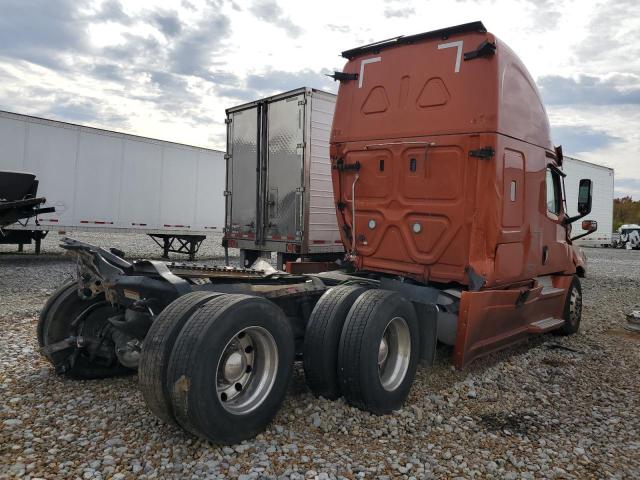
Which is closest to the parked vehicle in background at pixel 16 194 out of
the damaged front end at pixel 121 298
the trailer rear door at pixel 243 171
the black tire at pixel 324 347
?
the trailer rear door at pixel 243 171

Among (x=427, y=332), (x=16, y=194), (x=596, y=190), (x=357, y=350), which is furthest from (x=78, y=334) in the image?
(x=596, y=190)

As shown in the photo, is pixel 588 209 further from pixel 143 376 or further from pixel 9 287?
pixel 9 287

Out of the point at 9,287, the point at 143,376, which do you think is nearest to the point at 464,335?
the point at 143,376

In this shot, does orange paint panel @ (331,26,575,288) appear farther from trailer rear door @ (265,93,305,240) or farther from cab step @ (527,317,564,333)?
trailer rear door @ (265,93,305,240)

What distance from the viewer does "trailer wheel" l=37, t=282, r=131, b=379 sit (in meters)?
4.58

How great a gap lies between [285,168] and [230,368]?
6.05 m

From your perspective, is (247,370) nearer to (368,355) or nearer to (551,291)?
(368,355)

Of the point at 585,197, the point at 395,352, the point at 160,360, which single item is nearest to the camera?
the point at 160,360

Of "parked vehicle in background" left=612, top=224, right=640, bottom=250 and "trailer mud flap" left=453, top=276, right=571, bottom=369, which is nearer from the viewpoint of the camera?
"trailer mud flap" left=453, top=276, right=571, bottom=369

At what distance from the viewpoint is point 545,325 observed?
654 centimetres

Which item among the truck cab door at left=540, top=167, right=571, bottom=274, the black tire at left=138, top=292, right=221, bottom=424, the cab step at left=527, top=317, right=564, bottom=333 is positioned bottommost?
the cab step at left=527, top=317, right=564, bottom=333

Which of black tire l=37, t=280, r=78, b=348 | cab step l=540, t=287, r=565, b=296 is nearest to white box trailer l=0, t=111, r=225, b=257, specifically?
black tire l=37, t=280, r=78, b=348

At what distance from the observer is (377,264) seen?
6105 mm

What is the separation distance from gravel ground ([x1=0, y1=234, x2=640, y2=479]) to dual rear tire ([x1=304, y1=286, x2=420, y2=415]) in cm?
15
